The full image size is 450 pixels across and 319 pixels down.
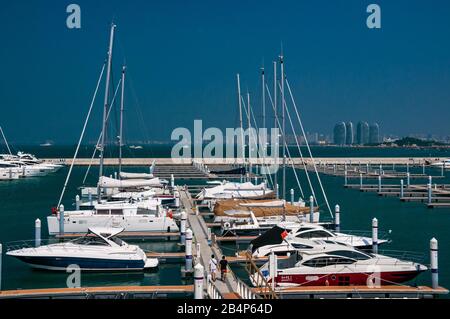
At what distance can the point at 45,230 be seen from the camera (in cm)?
3922

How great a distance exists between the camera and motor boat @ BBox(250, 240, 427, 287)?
882 inches

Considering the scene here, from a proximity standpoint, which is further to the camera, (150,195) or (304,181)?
(304,181)

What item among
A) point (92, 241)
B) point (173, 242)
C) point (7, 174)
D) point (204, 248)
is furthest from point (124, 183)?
point (7, 174)

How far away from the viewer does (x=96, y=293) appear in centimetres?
2145

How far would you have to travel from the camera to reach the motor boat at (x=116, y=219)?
35.3 metres

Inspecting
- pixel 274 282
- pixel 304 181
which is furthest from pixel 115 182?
pixel 304 181

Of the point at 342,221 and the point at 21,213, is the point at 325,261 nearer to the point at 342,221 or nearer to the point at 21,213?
the point at 342,221

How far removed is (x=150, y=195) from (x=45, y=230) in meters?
10.9

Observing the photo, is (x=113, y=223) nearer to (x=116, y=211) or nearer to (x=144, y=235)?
(x=116, y=211)

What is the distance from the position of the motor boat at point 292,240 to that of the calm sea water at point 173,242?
5.60 ft

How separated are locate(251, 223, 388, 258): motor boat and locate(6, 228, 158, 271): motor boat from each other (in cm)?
559

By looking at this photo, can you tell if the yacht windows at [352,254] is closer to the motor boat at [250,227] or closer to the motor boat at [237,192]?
the motor boat at [250,227]

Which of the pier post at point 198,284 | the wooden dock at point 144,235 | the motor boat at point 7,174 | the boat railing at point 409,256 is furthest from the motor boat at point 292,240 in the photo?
the motor boat at point 7,174
